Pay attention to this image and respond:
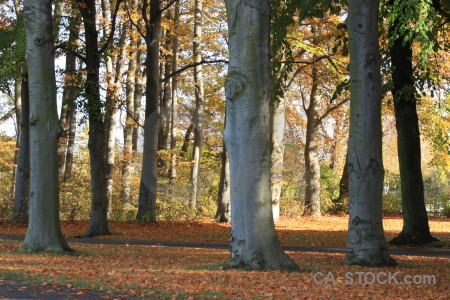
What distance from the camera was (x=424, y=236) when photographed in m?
17.0

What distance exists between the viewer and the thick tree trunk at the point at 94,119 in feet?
60.0

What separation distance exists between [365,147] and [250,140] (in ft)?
8.78

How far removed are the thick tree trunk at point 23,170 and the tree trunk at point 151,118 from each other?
4.53m

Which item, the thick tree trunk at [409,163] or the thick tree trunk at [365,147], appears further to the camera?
the thick tree trunk at [409,163]

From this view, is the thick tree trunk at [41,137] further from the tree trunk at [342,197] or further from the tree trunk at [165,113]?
the tree trunk at [342,197]

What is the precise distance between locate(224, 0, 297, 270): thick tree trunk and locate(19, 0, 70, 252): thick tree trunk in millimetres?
4582

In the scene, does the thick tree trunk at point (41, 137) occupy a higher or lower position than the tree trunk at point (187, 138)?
lower

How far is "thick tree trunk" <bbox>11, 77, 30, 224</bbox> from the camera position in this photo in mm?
22703

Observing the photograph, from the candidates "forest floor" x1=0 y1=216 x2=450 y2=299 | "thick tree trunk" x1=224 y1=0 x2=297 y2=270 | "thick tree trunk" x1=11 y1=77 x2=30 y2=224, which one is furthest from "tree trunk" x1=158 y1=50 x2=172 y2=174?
"thick tree trunk" x1=224 y1=0 x2=297 y2=270

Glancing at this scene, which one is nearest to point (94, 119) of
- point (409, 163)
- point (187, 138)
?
point (409, 163)

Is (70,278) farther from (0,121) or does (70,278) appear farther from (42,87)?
(0,121)

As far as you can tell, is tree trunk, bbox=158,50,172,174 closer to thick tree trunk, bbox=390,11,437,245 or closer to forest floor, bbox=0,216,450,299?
thick tree trunk, bbox=390,11,437,245

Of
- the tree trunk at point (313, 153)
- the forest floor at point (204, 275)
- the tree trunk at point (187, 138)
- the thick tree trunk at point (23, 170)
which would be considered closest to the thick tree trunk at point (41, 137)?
the forest floor at point (204, 275)

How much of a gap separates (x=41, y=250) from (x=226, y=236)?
845 centimetres
